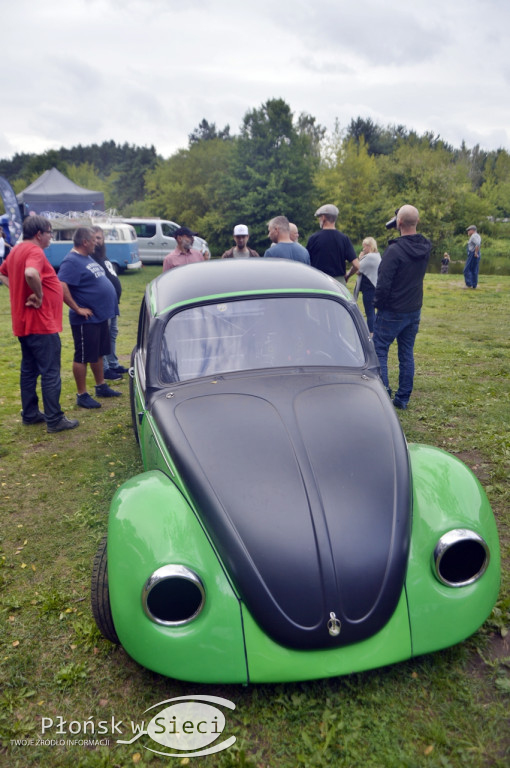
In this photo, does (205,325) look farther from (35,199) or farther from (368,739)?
(35,199)

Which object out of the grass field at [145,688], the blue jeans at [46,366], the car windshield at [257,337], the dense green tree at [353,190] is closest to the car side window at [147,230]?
the blue jeans at [46,366]

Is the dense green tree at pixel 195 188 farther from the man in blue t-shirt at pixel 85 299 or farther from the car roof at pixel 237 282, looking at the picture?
the car roof at pixel 237 282

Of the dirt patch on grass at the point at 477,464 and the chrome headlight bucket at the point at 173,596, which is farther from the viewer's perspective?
the dirt patch on grass at the point at 477,464

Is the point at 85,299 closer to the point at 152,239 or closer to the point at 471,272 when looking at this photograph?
the point at 471,272

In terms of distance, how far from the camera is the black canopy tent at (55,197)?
26609 mm

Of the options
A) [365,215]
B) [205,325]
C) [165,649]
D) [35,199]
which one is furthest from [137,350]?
[365,215]

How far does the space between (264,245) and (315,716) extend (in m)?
37.1

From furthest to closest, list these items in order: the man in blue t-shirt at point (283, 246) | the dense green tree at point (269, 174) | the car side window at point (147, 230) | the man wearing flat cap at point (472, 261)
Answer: the dense green tree at point (269, 174) < the car side window at point (147, 230) < the man wearing flat cap at point (472, 261) < the man in blue t-shirt at point (283, 246)

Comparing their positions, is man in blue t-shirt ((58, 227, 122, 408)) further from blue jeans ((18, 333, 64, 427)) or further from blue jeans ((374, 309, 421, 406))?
blue jeans ((374, 309, 421, 406))

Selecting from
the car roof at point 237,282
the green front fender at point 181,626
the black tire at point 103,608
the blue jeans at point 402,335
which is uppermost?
the car roof at point 237,282

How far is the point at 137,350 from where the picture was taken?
4871mm

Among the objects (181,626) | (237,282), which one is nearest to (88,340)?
(237,282)

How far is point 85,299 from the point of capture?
6.05 meters

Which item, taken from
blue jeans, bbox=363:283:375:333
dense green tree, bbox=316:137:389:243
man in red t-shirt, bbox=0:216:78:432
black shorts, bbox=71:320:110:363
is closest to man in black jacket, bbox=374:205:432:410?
blue jeans, bbox=363:283:375:333
